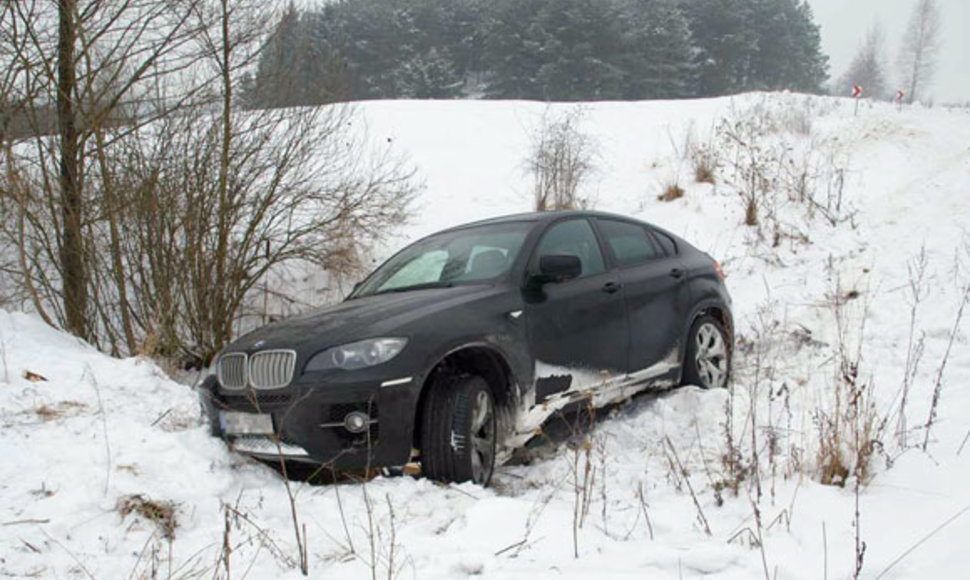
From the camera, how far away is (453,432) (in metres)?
3.38

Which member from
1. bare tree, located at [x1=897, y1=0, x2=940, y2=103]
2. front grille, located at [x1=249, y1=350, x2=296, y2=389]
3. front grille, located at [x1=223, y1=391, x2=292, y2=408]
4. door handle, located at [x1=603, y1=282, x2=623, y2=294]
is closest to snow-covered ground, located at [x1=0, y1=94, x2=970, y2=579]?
front grille, located at [x1=223, y1=391, x2=292, y2=408]

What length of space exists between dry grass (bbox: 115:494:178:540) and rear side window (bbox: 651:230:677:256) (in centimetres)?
399

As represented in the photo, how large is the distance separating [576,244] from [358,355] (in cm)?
196

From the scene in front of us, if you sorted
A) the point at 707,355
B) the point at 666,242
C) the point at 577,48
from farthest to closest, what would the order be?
the point at 577,48, the point at 666,242, the point at 707,355

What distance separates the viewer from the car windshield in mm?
4223

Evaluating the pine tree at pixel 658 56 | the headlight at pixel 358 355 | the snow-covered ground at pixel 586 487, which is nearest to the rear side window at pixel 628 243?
the snow-covered ground at pixel 586 487

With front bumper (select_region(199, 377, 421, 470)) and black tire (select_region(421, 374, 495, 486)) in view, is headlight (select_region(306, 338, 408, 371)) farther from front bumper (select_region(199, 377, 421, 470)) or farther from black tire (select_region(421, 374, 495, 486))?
black tire (select_region(421, 374, 495, 486))

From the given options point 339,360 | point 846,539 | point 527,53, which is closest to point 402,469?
point 339,360

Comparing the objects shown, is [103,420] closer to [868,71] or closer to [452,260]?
[452,260]

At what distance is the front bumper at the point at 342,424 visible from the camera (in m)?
3.24

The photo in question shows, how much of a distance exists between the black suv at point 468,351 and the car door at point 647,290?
0.04ft

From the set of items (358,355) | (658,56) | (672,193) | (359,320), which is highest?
(658,56)

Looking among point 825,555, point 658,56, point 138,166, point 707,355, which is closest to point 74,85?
point 138,166

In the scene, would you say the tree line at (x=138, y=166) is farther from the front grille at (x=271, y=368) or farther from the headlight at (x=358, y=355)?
the headlight at (x=358, y=355)
